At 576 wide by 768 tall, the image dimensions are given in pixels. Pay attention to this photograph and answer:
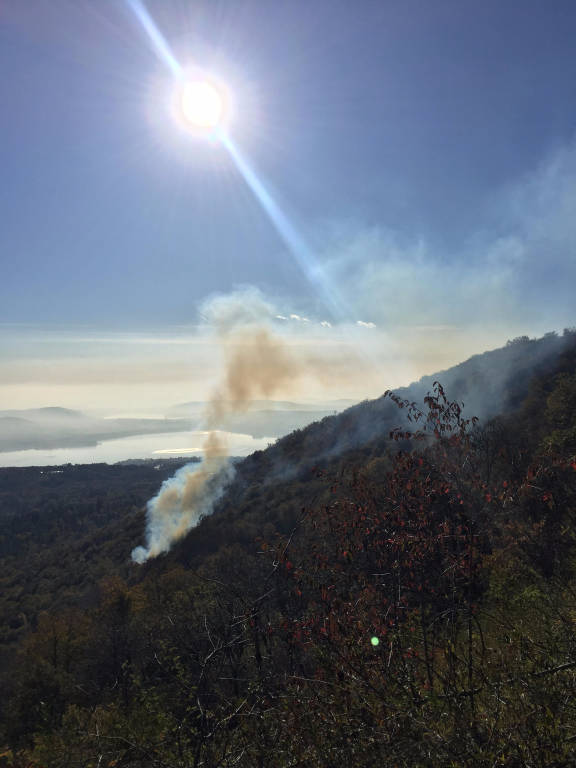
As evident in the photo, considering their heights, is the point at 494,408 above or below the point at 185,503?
above

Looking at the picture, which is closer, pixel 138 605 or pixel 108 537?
pixel 138 605

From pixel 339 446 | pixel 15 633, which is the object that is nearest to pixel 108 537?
pixel 15 633

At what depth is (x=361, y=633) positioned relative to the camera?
6488 mm

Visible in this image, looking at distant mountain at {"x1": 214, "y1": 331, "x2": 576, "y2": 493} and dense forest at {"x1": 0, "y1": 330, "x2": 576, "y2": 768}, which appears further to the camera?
distant mountain at {"x1": 214, "y1": 331, "x2": 576, "y2": 493}

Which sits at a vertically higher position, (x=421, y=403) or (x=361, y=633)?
(x=421, y=403)

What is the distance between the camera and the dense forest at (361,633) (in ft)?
15.4

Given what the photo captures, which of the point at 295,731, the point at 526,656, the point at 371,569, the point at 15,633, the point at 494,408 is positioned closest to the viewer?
the point at 295,731

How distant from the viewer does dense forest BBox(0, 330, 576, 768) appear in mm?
4703

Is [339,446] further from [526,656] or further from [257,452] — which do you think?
[526,656]

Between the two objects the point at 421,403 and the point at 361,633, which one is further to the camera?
the point at 421,403

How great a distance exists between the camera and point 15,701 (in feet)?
→ 84.1

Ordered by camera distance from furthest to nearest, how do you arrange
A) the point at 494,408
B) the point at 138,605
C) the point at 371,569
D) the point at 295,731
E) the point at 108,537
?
the point at 108,537 < the point at 494,408 < the point at 138,605 < the point at 371,569 < the point at 295,731

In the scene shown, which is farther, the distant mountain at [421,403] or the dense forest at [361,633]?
the distant mountain at [421,403]

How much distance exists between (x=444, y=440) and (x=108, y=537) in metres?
138
